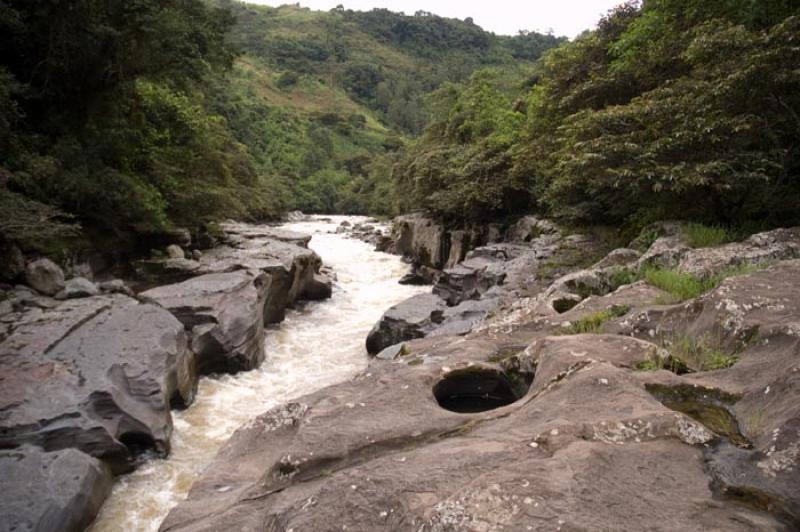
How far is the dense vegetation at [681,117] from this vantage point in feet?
27.6

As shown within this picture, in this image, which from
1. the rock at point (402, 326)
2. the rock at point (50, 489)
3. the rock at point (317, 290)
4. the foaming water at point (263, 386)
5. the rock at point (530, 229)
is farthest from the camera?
the rock at point (530, 229)

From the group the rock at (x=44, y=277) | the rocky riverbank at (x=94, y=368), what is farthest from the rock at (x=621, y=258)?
the rock at (x=44, y=277)

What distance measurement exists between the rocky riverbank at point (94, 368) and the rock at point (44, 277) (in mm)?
21

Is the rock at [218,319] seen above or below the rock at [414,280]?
above

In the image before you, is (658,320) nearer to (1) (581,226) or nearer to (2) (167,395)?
(2) (167,395)

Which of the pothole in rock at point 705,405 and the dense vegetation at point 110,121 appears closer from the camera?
the pothole in rock at point 705,405

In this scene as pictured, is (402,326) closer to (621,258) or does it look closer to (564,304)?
(564,304)

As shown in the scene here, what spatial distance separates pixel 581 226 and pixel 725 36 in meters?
8.07

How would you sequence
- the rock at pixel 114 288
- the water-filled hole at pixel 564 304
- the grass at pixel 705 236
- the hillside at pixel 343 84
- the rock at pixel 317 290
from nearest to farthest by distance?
the water-filled hole at pixel 564 304 → the grass at pixel 705 236 → the rock at pixel 114 288 → the rock at pixel 317 290 → the hillside at pixel 343 84

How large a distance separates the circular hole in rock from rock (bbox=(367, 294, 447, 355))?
6.73 m

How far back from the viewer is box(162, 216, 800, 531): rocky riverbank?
2.59 metres

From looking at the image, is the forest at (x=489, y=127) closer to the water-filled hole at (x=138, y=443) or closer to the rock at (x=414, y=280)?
the rock at (x=414, y=280)

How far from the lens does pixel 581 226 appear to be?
16.4 m

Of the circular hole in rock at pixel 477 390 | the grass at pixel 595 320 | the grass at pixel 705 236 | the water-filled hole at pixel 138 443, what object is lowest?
the water-filled hole at pixel 138 443
